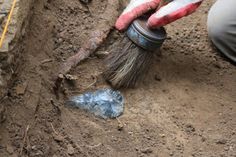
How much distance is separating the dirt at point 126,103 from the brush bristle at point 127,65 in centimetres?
6

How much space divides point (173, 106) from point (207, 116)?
0.63ft

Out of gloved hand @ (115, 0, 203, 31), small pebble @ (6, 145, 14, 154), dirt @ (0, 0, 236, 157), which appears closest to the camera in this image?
small pebble @ (6, 145, 14, 154)

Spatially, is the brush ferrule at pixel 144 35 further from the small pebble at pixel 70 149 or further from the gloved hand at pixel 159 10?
the small pebble at pixel 70 149

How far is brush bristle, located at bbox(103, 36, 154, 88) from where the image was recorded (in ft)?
8.41

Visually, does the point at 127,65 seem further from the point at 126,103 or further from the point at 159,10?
the point at 159,10

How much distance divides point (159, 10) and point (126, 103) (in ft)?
1.71

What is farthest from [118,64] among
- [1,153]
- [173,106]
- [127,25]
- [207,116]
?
[1,153]

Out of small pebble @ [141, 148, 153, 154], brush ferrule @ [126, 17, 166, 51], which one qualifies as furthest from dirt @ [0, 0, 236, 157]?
brush ferrule @ [126, 17, 166, 51]

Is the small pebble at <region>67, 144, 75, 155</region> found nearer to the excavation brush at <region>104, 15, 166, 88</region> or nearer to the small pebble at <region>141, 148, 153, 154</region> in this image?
the small pebble at <region>141, 148, 153, 154</region>

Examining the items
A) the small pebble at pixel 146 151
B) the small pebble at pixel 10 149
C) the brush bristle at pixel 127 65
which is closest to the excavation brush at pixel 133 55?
the brush bristle at pixel 127 65

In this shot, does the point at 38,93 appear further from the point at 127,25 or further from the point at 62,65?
the point at 127,25

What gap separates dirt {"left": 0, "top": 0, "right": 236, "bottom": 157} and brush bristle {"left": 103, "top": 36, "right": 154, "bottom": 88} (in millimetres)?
57

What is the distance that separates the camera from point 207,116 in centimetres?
259

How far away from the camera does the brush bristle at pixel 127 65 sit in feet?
8.41
